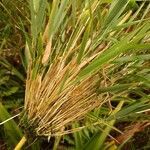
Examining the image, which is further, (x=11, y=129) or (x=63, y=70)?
(x=11, y=129)

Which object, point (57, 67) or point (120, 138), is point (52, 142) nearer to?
point (120, 138)

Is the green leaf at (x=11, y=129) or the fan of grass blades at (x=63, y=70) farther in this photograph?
the green leaf at (x=11, y=129)

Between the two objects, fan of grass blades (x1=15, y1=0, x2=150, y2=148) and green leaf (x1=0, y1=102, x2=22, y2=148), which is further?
green leaf (x1=0, y1=102, x2=22, y2=148)

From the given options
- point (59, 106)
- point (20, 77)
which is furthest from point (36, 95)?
point (20, 77)

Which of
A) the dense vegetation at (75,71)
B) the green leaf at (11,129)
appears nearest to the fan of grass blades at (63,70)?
the dense vegetation at (75,71)

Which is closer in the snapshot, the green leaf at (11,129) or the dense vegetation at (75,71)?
the dense vegetation at (75,71)

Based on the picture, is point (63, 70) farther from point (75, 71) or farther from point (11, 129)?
point (11, 129)

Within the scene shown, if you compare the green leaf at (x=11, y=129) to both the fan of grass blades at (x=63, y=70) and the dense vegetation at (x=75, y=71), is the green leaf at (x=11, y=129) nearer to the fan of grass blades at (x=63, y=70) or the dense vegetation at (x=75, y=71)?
the dense vegetation at (x=75, y=71)

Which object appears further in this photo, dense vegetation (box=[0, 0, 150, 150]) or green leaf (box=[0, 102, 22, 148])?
green leaf (box=[0, 102, 22, 148])

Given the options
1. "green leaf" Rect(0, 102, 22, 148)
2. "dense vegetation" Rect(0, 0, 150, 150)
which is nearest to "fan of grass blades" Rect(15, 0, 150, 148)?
"dense vegetation" Rect(0, 0, 150, 150)

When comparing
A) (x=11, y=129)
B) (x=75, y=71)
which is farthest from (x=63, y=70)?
(x=11, y=129)

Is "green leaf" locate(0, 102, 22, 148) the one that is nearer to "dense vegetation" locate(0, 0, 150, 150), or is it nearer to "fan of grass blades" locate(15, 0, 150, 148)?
"dense vegetation" locate(0, 0, 150, 150)
